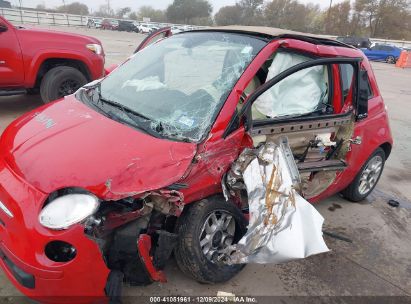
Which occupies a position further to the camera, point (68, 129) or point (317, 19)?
point (317, 19)

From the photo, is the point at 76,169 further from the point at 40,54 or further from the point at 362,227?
the point at 40,54

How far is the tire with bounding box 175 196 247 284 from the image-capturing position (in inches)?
98.1

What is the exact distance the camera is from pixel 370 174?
4328mm

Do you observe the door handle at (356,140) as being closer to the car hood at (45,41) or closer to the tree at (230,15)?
the car hood at (45,41)

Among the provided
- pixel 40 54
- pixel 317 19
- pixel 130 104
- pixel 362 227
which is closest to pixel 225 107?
pixel 130 104

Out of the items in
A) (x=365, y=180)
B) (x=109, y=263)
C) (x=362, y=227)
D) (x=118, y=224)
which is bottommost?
(x=362, y=227)

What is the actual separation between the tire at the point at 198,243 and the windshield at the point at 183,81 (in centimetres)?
48

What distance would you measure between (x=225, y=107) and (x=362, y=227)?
7.38ft

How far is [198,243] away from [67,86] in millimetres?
4806

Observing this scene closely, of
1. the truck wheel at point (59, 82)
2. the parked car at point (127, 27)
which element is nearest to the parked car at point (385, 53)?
the truck wheel at point (59, 82)

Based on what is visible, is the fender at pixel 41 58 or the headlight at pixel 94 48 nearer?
the fender at pixel 41 58

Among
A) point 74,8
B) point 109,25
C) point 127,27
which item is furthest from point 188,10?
point 74,8

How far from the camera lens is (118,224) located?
7.62 feet

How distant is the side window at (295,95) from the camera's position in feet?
10.00
